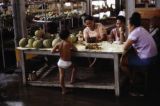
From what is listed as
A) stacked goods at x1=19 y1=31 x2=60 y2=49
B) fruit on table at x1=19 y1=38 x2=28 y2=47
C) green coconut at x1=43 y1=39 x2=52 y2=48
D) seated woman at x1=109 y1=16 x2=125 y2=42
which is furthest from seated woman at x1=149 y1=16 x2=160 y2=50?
fruit on table at x1=19 y1=38 x2=28 y2=47

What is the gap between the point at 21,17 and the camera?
303 inches

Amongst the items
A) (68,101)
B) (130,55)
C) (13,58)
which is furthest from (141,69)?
(13,58)

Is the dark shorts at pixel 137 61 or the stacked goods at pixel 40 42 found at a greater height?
the stacked goods at pixel 40 42

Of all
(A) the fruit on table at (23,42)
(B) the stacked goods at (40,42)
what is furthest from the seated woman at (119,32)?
(A) the fruit on table at (23,42)

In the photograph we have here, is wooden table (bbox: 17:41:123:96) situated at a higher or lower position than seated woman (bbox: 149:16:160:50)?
lower

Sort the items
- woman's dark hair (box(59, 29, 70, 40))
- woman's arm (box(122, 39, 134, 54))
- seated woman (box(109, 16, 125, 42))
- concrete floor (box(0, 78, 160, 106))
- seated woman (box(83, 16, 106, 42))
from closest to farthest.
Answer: woman's arm (box(122, 39, 134, 54)) → concrete floor (box(0, 78, 160, 106)) → woman's dark hair (box(59, 29, 70, 40)) → seated woman (box(109, 16, 125, 42)) → seated woman (box(83, 16, 106, 42))

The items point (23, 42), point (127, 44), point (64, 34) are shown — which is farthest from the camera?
point (23, 42)

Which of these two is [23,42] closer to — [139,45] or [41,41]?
[41,41]

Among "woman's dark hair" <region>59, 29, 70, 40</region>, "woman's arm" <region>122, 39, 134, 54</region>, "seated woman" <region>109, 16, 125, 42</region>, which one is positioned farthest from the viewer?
"seated woman" <region>109, 16, 125, 42</region>

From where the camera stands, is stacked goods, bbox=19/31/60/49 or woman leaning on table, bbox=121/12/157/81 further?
stacked goods, bbox=19/31/60/49

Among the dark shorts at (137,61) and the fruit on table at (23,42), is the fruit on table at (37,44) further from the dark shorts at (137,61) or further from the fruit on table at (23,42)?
the dark shorts at (137,61)

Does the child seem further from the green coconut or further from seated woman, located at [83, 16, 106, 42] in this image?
seated woman, located at [83, 16, 106, 42]

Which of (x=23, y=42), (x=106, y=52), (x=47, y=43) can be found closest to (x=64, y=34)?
(x=47, y=43)

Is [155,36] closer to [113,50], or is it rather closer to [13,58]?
[113,50]
